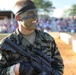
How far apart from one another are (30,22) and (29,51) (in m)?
0.31

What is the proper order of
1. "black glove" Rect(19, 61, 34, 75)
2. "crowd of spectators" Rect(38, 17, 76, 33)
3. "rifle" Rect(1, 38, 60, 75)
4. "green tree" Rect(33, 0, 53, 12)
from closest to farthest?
"black glove" Rect(19, 61, 34, 75)
"rifle" Rect(1, 38, 60, 75)
"crowd of spectators" Rect(38, 17, 76, 33)
"green tree" Rect(33, 0, 53, 12)

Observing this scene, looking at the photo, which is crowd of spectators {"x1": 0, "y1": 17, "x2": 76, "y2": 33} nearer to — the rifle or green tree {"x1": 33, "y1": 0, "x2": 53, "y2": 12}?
the rifle

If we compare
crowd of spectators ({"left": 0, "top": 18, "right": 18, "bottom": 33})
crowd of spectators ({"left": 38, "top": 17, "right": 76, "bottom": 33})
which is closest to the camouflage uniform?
crowd of spectators ({"left": 38, "top": 17, "right": 76, "bottom": 33})

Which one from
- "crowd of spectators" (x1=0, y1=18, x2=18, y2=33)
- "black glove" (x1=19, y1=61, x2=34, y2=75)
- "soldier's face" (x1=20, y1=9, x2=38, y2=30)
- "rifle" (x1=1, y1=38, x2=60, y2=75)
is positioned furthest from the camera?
"crowd of spectators" (x1=0, y1=18, x2=18, y2=33)

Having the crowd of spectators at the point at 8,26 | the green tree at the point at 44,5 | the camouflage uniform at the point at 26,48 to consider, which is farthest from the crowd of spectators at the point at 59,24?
the green tree at the point at 44,5

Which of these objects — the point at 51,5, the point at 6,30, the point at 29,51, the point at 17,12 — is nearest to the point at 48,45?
the point at 29,51

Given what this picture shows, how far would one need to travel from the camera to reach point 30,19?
334 centimetres

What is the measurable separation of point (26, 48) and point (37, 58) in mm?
151

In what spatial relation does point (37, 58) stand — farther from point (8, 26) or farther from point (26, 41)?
point (8, 26)

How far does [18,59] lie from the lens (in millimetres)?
3219

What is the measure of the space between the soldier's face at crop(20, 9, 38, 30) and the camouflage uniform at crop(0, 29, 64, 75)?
119 millimetres

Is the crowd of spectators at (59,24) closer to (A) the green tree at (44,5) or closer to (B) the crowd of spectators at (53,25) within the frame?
(B) the crowd of spectators at (53,25)

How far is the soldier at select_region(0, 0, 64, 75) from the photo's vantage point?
3.22 m

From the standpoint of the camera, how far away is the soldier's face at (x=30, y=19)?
130 inches
